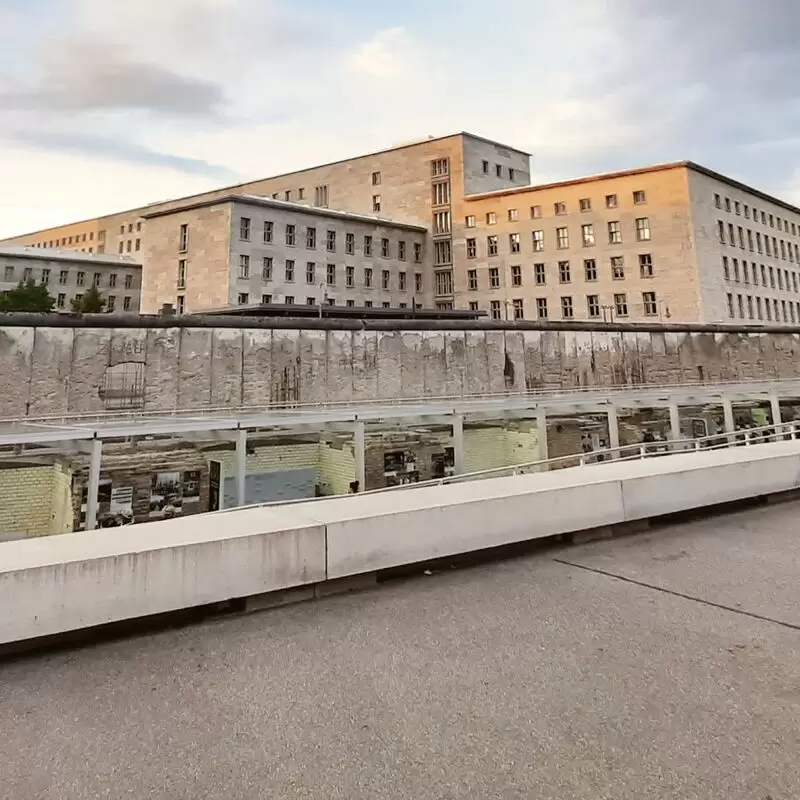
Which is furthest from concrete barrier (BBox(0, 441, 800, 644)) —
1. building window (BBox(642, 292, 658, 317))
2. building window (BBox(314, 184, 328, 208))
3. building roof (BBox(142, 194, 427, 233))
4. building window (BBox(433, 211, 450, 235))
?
building window (BBox(314, 184, 328, 208))

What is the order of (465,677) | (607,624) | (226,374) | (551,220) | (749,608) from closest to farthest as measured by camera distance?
(465,677) < (607,624) < (749,608) < (226,374) < (551,220)

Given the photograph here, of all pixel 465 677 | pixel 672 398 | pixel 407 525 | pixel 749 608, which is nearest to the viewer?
pixel 465 677

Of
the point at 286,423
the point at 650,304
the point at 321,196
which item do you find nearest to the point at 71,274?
the point at 321,196

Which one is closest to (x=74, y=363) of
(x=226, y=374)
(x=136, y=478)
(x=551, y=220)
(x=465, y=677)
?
(x=226, y=374)

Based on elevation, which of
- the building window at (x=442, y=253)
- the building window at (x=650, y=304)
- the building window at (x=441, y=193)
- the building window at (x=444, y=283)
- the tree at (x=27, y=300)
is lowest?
the building window at (x=650, y=304)

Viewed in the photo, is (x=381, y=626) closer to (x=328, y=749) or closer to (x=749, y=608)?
(x=328, y=749)

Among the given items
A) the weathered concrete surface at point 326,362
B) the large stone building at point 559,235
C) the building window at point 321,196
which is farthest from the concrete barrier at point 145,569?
the building window at point 321,196

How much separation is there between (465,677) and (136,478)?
18653mm

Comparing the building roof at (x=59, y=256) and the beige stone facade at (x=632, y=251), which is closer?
the beige stone facade at (x=632, y=251)

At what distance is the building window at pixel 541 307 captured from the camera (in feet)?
190

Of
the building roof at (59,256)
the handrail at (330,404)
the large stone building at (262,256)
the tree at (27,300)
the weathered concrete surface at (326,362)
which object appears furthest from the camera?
the building roof at (59,256)

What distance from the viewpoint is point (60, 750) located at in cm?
257

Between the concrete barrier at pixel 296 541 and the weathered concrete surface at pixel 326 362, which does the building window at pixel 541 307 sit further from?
the concrete barrier at pixel 296 541

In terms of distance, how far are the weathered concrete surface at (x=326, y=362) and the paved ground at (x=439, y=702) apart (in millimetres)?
23547
